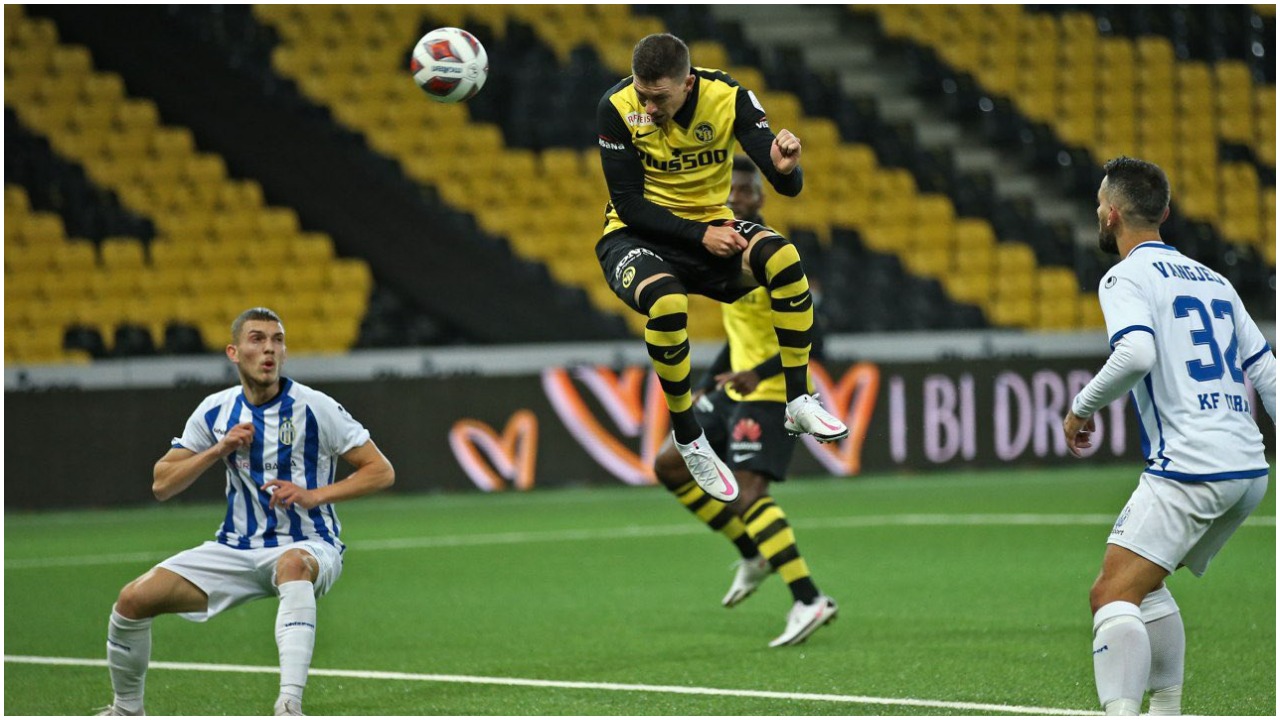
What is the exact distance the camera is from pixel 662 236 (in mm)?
6148

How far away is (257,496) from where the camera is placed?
6.34m

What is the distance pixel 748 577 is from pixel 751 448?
0.70 m

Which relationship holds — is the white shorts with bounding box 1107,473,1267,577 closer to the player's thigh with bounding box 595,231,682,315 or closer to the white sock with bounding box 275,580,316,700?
the player's thigh with bounding box 595,231,682,315

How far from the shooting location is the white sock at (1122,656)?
199 inches

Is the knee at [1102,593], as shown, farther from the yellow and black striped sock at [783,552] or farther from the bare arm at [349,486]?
the yellow and black striped sock at [783,552]

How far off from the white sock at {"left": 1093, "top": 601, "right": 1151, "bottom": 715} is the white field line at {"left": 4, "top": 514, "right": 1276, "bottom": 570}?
24.0ft

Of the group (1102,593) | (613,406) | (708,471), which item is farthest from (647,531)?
(1102,593)

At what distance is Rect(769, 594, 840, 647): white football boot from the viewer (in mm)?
8023

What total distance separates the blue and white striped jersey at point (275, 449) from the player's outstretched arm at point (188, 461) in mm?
91

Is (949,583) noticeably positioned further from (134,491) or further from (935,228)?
(935,228)

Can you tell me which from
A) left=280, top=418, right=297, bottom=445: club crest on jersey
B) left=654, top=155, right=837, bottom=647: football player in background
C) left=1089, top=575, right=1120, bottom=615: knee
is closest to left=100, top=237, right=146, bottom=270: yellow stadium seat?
left=654, top=155, right=837, bottom=647: football player in background

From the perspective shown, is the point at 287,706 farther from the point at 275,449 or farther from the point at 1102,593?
the point at 1102,593

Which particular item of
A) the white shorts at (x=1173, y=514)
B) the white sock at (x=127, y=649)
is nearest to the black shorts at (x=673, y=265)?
the white shorts at (x=1173, y=514)

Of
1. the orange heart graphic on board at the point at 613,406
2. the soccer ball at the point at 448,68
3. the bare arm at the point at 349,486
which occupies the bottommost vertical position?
the orange heart graphic on board at the point at 613,406
